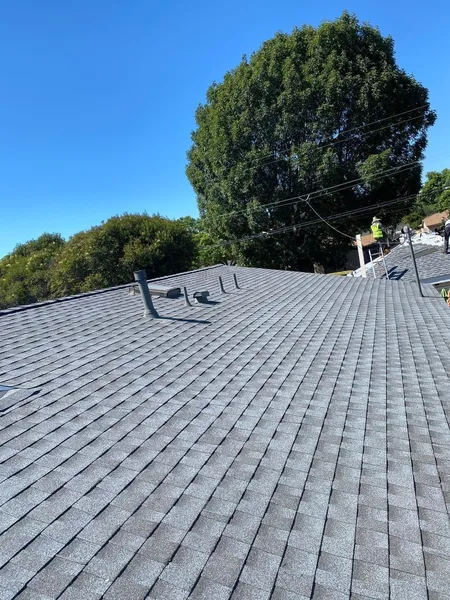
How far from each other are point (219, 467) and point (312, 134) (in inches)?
917

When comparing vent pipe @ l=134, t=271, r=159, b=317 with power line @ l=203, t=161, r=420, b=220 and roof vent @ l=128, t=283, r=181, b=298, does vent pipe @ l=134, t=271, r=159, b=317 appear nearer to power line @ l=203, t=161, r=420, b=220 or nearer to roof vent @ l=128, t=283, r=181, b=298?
roof vent @ l=128, t=283, r=181, b=298

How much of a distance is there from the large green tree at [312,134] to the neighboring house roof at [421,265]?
4606 mm

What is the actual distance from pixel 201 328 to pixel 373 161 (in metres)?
19.2

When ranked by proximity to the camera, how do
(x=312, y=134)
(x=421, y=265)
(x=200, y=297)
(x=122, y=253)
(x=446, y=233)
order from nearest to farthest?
(x=200, y=297) < (x=421, y=265) < (x=446, y=233) < (x=312, y=134) < (x=122, y=253)

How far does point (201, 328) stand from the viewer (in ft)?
24.3

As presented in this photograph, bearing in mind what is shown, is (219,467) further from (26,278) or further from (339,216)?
(26,278)

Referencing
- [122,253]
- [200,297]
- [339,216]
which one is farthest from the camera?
[122,253]

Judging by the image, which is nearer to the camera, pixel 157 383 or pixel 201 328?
pixel 157 383

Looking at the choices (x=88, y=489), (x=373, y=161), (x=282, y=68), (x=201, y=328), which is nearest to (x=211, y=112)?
(x=282, y=68)

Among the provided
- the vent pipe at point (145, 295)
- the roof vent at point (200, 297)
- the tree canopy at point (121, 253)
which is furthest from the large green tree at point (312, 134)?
the vent pipe at point (145, 295)

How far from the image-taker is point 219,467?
314 cm

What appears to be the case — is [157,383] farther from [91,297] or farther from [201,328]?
[91,297]

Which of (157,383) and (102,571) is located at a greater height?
(157,383)

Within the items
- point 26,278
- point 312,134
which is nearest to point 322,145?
point 312,134
